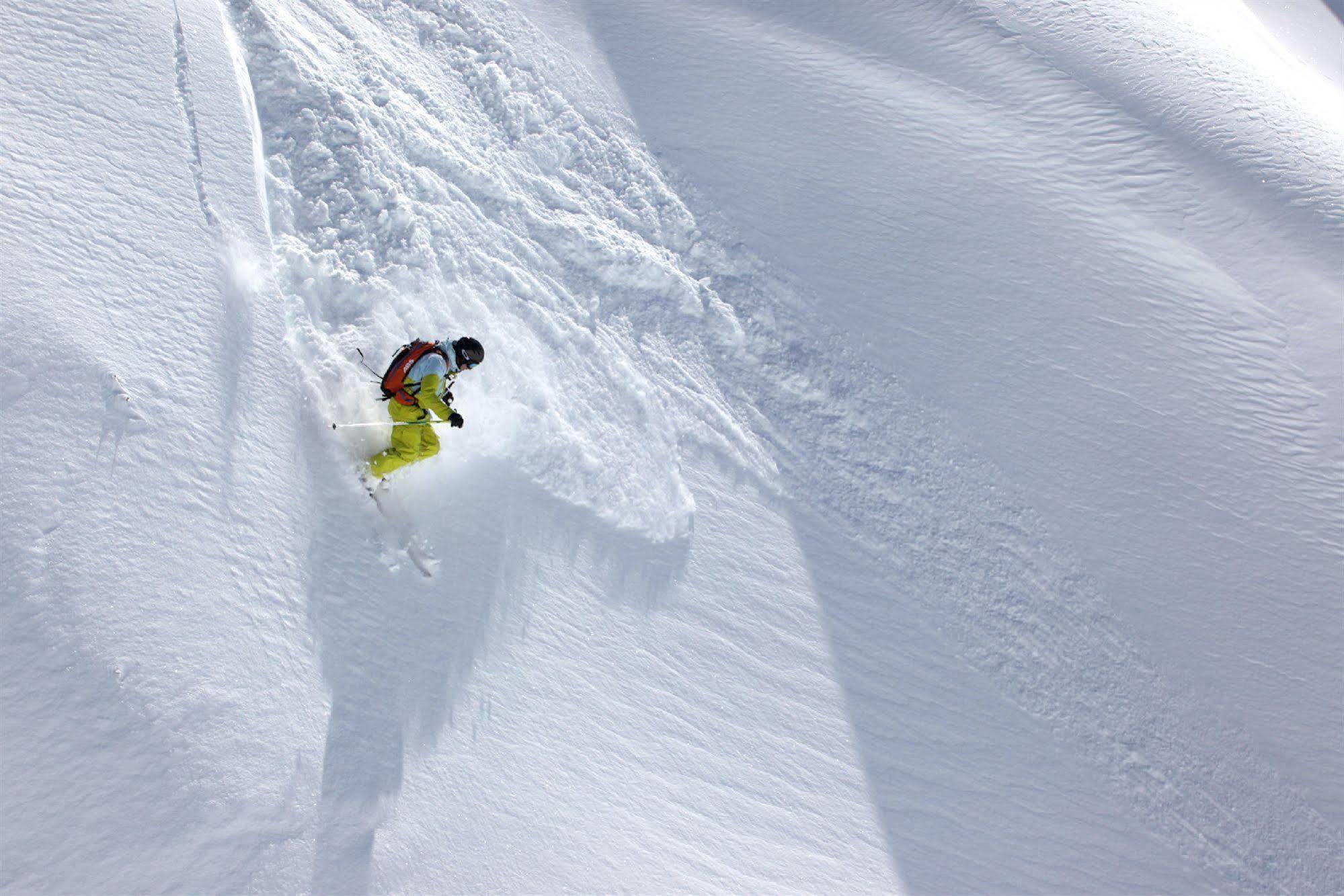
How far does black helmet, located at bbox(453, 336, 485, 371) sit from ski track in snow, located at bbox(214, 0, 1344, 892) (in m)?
1.09

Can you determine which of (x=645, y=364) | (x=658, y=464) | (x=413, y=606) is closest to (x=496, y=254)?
(x=645, y=364)

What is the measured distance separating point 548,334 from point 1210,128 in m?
8.39

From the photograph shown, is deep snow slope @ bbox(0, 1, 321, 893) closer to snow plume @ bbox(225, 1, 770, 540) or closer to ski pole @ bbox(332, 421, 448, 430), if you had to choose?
ski pole @ bbox(332, 421, 448, 430)

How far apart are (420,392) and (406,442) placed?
0.44 metres

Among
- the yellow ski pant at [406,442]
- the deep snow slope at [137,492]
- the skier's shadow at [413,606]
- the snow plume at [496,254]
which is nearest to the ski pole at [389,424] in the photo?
the yellow ski pant at [406,442]

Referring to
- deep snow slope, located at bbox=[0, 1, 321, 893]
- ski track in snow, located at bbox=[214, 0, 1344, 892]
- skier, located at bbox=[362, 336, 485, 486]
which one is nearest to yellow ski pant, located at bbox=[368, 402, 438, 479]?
skier, located at bbox=[362, 336, 485, 486]

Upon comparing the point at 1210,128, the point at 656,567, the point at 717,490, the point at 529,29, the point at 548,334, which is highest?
the point at 1210,128

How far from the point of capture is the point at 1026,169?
9695 millimetres

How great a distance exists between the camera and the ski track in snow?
6.71 meters

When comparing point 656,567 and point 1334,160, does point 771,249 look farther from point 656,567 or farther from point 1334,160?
point 1334,160

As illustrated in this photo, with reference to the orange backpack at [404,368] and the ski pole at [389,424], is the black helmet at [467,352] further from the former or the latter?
the ski pole at [389,424]

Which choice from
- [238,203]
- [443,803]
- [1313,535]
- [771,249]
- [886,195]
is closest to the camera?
[443,803]

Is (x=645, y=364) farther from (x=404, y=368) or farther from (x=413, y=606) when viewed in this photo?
(x=413, y=606)

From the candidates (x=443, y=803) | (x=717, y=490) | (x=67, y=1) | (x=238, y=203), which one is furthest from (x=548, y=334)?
A: (x=67, y=1)
